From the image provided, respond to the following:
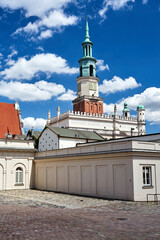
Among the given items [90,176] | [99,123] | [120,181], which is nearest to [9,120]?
[90,176]

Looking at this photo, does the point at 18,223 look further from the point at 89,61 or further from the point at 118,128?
the point at 89,61

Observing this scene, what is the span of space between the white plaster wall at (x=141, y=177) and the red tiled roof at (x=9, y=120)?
26.6m

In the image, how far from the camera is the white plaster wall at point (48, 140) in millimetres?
46459

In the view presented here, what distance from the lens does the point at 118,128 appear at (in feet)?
250

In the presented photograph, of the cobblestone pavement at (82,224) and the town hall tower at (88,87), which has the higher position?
the town hall tower at (88,87)

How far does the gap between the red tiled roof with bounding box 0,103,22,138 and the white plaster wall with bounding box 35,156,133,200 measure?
1279 centimetres

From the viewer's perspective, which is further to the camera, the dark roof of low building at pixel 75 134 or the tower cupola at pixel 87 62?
the tower cupola at pixel 87 62

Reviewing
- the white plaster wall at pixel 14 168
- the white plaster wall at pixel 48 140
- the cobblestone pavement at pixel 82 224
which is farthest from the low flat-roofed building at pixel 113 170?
the white plaster wall at pixel 48 140

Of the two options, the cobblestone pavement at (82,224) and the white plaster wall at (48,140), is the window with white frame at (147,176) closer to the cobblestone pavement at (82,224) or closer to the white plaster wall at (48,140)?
the cobblestone pavement at (82,224)

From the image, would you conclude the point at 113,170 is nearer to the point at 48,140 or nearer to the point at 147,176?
the point at 147,176

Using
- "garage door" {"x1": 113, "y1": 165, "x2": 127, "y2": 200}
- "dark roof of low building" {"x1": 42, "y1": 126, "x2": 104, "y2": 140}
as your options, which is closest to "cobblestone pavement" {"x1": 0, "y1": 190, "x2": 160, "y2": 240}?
"garage door" {"x1": 113, "y1": 165, "x2": 127, "y2": 200}

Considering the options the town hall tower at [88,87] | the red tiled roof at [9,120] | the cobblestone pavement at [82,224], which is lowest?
the cobblestone pavement at [82,224]

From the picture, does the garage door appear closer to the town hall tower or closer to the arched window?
the arched window

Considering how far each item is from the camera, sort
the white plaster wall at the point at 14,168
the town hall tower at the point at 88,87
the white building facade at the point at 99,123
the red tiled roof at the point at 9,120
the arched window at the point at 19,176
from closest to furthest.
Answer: the white plaster wall at the point at 14,168 → the arched window at the point at 19,176 → the red tiled roof at the point at 9,120 → the white building facade at the point at 99,123 → the town hall tower at the point at 88,87
